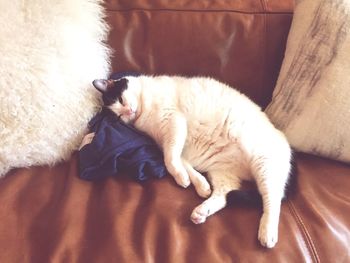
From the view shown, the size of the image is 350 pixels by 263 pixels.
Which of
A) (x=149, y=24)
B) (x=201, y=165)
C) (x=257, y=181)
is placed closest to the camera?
(x=257, y=181)

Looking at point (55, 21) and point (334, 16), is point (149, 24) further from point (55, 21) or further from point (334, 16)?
point (334, 16)

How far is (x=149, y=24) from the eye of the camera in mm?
1359

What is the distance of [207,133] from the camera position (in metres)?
1.27

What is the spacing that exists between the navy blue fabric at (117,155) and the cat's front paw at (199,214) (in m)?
0.19

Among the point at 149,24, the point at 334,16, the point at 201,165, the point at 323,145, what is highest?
the point at 334,16

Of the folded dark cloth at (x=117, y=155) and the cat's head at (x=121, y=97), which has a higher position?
the cat's head at (x=121, y=97)

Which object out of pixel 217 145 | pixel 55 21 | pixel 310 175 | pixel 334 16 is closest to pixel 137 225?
pixel 217 145

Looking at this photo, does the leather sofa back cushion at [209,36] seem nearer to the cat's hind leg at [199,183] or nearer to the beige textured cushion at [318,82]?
the beige textured cushion at [318,82]

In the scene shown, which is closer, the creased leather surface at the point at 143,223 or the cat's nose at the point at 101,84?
the creased leather surface at the point at 143,223

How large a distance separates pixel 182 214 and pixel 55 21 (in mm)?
693

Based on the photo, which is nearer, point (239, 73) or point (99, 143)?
point (99, 143)

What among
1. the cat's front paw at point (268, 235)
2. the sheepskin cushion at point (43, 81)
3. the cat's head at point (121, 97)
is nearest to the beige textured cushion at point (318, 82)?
the cat's front paw at point (268, 235)

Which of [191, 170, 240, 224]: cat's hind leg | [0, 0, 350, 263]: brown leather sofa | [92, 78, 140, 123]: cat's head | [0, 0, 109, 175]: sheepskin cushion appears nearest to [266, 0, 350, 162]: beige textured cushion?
[0, 0, 350, 263]: brown leather sofa

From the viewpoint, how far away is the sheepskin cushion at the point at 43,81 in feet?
3.67
